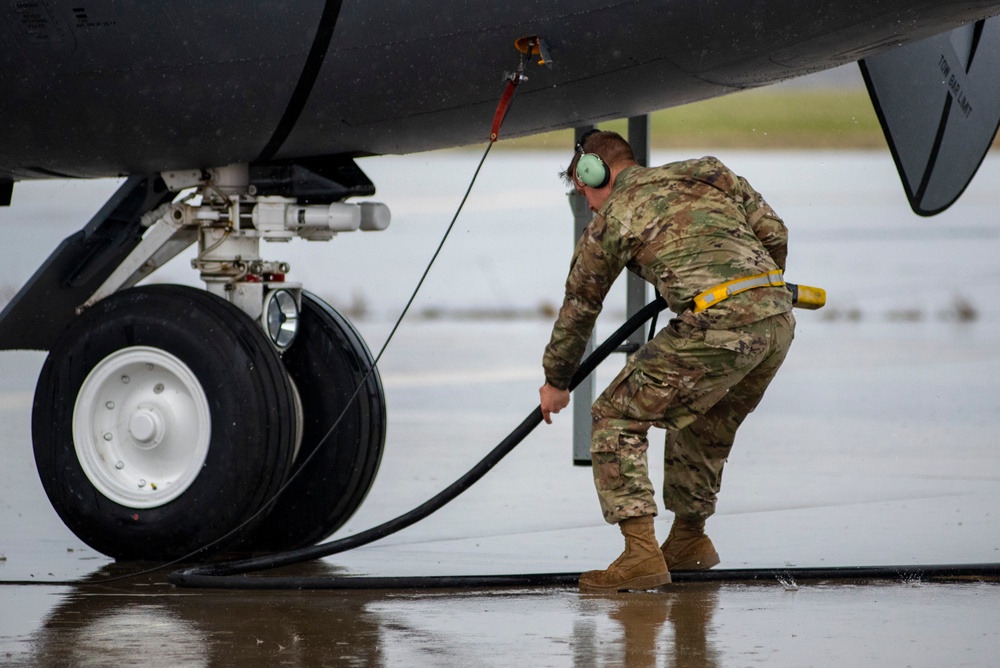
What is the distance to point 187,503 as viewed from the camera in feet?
18.5

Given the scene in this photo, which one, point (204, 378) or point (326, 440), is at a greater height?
point (204, 378)

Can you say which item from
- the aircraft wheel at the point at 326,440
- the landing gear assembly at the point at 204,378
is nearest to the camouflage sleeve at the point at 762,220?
the landing gear assembly at the point at 204,378

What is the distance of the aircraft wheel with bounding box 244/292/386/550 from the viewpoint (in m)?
6.16

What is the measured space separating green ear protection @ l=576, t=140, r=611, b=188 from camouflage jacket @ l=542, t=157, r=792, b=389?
8 cm

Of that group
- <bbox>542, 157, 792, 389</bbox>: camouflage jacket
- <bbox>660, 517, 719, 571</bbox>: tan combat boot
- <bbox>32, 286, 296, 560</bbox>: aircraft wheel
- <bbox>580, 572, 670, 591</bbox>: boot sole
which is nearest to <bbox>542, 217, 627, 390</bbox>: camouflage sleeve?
<bbox>542, 157, 792, 389</bbox>: camouflage jacket

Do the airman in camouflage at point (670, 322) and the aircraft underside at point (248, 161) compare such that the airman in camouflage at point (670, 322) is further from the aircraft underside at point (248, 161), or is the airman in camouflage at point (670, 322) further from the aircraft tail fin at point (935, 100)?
the aircraft tail fin at point (935, 100)

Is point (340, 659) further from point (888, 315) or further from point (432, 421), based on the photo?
point (888, 315)

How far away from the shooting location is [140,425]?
226 inches

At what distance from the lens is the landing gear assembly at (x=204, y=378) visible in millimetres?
5641

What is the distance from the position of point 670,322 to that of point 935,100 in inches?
70.3

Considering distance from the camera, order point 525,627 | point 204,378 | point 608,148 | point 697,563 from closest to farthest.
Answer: point 525,627, point 608,148, point 697,563, point 204,378

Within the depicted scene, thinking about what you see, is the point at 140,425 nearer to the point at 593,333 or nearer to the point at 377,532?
the point at 377,532

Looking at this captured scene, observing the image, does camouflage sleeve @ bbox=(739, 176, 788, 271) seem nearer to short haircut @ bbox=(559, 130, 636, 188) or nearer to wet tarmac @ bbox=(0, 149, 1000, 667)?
short haircut @ bbox=(559, 130, 636, 188)

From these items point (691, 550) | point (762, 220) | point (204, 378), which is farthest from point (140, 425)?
point (762, 220)
